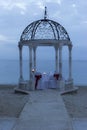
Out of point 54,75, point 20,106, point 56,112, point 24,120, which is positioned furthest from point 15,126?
point 54,75

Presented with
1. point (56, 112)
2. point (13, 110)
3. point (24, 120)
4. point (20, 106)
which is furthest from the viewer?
point (20, 106)

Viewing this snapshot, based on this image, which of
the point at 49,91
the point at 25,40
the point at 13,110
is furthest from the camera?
the point at 25,40

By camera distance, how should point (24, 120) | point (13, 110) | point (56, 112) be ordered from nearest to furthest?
point (24, 120) < point (56, 112) < point (13, 110)

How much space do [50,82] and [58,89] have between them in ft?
2.22

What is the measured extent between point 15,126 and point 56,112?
9.01 feet

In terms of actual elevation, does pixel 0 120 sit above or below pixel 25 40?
below

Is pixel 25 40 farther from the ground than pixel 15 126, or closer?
farther from the ground

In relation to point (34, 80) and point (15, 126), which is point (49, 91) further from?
point (15, 126)

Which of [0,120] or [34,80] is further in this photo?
[34,80]

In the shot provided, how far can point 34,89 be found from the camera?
23.4 m

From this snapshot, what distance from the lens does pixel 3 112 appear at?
600 inches

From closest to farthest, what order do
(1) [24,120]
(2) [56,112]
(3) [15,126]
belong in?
(3) [15,126]
(1) [24,120]
(2) [56,112]

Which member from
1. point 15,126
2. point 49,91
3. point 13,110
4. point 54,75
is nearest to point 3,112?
point 13,110

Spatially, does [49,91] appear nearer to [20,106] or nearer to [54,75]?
[54,75]
